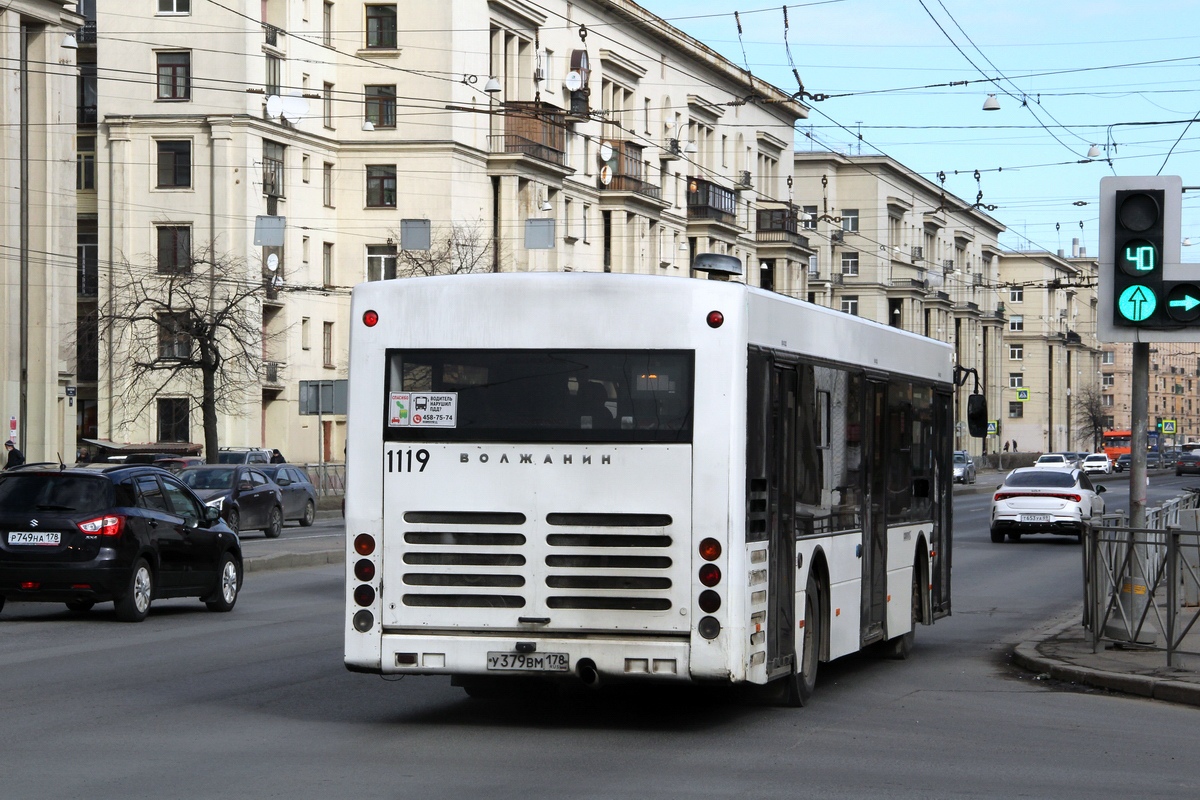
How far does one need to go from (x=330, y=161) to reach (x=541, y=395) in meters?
54.9

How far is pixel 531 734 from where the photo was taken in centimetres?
1064

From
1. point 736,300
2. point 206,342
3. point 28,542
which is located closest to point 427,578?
point 736,300

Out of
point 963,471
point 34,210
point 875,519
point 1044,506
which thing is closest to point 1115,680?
point 875,519

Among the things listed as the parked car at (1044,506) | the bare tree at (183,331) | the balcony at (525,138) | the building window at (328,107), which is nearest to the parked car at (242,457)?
the bare tree at (183,331)

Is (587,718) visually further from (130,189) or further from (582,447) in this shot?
(130,189)

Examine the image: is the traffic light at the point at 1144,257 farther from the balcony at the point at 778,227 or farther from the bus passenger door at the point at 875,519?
the balcony at the point at 778,227

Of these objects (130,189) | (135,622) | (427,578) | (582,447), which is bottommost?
(135,622)

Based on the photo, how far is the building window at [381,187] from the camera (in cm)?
6456

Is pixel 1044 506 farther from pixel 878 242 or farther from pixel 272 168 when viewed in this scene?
pixel 878 242

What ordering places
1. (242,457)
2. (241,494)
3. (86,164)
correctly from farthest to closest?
(86,164), (242,457), (241,494)

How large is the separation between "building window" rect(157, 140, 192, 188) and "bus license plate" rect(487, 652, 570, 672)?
5203 centimetres

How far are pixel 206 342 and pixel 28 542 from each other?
108ft

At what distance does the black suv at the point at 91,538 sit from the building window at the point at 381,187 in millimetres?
46214

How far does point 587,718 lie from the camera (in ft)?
37.6
